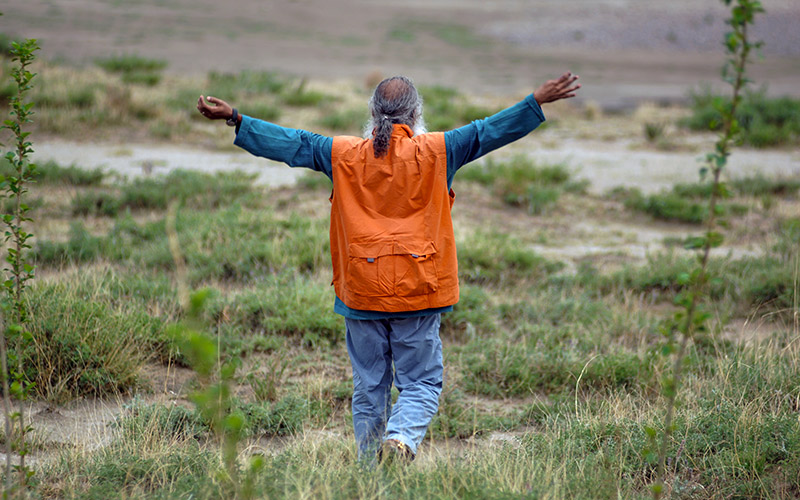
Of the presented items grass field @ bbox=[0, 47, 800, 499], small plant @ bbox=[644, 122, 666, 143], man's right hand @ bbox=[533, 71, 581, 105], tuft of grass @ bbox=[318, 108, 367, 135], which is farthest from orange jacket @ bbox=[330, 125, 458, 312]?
small plant @ bbox=[644, 122, 666, 143]

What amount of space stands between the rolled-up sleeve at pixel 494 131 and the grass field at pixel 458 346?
1066mm

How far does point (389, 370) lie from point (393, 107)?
1259mm

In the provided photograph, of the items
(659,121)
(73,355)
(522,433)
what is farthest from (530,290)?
(659,121)

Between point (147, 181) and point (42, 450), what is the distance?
5.51 m

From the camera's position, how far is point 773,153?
42.4 feet

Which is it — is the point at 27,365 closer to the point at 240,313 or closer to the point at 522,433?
the point at 240,313

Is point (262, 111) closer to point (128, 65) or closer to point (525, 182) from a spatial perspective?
point (128, 65)

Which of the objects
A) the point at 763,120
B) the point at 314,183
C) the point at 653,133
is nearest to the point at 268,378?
the point at 314,183

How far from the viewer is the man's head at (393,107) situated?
3135 mm

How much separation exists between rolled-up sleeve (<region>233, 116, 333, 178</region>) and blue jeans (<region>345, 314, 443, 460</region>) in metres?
0.77

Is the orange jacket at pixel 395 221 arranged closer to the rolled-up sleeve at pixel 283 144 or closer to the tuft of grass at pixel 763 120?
the rolled-up sleeve at pixel 283 144

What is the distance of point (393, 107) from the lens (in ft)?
A: 10.3

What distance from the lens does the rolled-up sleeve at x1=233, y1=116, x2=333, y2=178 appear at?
10.4 feet

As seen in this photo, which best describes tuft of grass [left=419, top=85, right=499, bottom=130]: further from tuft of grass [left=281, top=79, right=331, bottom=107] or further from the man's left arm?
the man's left arm
